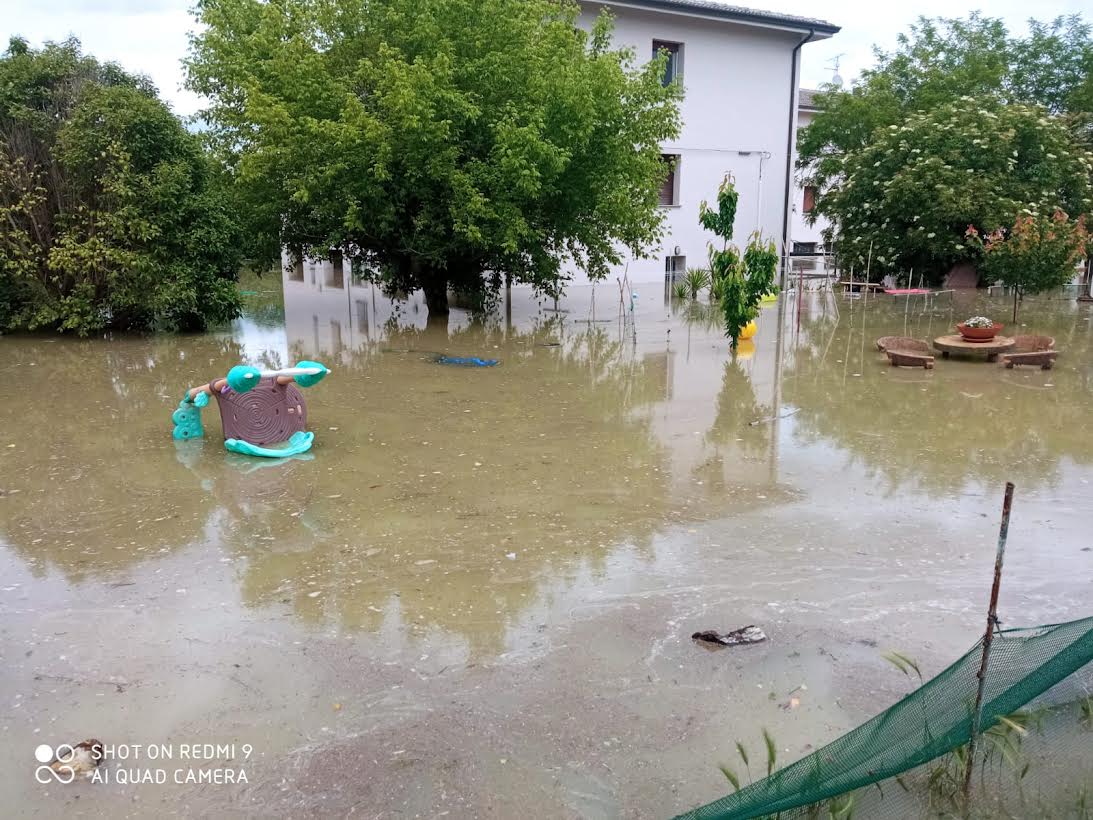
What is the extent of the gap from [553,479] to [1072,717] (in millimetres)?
4405

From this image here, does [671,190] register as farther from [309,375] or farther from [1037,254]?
[309,375]

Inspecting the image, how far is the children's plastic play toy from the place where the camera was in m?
7.73

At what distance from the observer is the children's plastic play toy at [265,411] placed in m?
7.73

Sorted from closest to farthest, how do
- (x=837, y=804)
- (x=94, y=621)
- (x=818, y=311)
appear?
(x=837, y=804) → (x=94, y=621) → (x=818, y=311)

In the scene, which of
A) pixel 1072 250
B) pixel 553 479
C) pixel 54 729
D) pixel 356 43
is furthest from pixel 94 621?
pixel 1072 250

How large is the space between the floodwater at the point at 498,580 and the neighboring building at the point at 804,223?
2361 cm

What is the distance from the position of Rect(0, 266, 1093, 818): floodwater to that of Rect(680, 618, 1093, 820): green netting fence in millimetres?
651

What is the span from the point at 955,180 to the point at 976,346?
10590mm

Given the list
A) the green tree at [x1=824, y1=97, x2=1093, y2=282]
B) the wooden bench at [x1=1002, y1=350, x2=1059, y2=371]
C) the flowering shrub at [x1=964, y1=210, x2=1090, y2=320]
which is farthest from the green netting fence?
the green tree at [x1=824, y1=97, x2=1093, y2=282]

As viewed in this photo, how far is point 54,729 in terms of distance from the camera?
3.77 m

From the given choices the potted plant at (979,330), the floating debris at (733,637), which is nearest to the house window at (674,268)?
the potted plant at (979,330)

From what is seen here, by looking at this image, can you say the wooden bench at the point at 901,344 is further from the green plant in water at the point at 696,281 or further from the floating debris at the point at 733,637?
the green plant in water at the point at 696,281

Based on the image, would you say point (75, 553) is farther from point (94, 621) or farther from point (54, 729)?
point (54, 729)

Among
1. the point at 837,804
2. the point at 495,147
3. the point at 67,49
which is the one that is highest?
the point at 67,49
